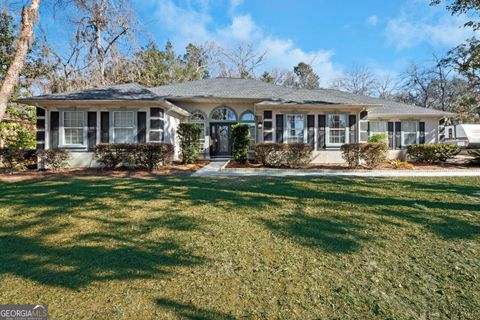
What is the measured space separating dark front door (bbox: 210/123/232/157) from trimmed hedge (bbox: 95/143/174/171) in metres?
5.39

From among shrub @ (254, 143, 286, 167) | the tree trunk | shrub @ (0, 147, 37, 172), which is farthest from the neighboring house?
the tree trunk

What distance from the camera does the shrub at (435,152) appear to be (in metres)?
13.1

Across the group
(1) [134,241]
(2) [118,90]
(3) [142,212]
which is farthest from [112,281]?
(2) [118,90]

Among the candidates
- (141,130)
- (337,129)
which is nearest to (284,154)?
(337,129)

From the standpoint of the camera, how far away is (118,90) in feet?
42.4

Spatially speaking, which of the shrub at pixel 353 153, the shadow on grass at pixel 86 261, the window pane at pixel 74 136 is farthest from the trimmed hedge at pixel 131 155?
the shrub at pixel 353 153

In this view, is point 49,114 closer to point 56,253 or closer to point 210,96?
point 210,96

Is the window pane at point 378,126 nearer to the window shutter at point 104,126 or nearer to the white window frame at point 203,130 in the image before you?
the white window frame at point 203,130

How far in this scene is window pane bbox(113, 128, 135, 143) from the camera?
1221cm

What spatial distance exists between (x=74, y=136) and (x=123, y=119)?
2.45 meters

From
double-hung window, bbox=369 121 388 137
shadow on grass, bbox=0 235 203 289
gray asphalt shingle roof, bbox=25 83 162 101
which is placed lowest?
shadow on grass, bbox=0 235 203 289

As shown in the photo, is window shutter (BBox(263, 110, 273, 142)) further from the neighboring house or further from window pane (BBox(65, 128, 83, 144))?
window pane (BBox(65, 128, 83, 144))

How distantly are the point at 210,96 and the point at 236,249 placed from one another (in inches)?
492

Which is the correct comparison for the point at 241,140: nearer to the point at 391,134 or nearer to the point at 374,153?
the point at 374,153
